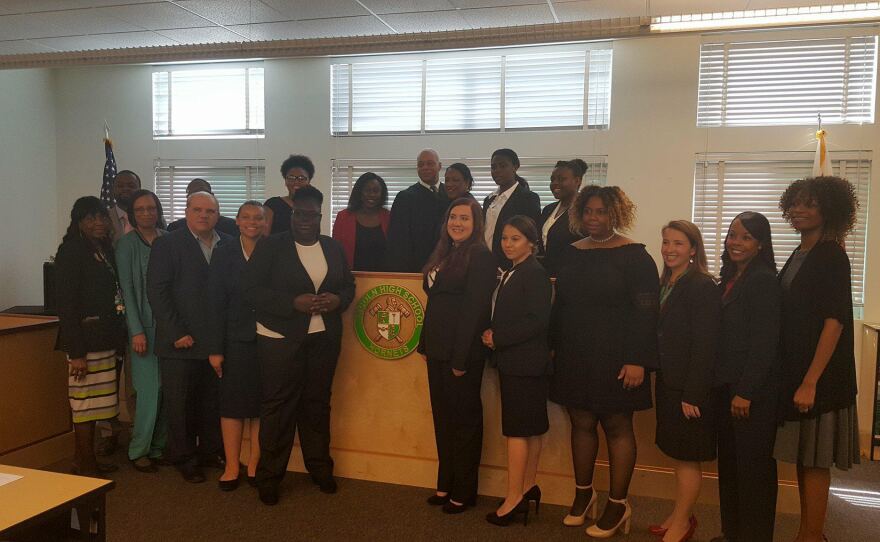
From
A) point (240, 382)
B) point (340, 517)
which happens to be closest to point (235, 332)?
point (240, 382)

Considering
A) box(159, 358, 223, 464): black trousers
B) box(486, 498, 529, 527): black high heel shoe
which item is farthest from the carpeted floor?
box(159, 358, 223, 464): black trousers

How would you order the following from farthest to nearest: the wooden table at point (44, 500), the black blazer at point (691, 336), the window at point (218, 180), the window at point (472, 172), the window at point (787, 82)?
1. the window at point (218, 180)
2. the window at point (472, 172)
3. the window at point (787, 82)
4. the black blazer at point (691, 336)
5. the wooden table at point (44, 500)

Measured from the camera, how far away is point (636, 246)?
3051mm

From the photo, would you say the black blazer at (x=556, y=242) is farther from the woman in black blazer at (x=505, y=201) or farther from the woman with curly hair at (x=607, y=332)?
the woman with curly hair at (x=607, y=332)

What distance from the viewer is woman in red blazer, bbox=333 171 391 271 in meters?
4.59

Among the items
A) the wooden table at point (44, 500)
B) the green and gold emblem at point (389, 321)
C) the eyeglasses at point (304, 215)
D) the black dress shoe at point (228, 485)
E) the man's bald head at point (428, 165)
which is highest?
the man's bald head at point (428, 165)

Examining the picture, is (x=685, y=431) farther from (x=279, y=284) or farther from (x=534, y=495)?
(x=279, y=284)

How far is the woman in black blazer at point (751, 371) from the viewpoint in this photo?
8.89ft

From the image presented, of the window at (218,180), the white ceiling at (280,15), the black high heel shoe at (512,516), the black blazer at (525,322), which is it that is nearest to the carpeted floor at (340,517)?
the black high heel shoe at (512,516)

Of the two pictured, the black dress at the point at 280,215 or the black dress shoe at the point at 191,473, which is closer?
the black dress shoe at the point at 191,473

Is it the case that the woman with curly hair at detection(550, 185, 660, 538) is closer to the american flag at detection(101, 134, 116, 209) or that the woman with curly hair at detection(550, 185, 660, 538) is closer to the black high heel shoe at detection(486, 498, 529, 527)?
the black high heel shoe at detection(486, 498, 529, 527)

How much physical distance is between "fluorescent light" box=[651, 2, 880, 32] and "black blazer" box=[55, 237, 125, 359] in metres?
4.00

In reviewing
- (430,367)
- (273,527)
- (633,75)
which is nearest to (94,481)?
(273,527)

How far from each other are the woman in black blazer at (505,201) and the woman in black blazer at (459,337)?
Answer: 31.0 inches
